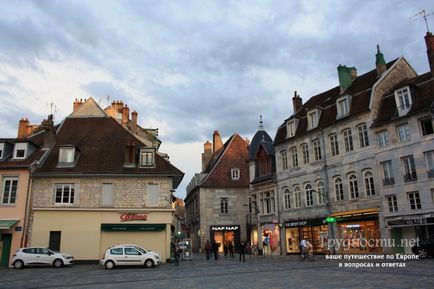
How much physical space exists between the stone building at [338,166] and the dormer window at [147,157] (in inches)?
476

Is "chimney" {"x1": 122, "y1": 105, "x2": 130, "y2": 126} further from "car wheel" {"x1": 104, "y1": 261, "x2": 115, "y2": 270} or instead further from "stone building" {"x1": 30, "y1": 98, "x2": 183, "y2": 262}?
"car wheel" {"x1": 104, "y1": 261, "x2": 115, "y2": 270}

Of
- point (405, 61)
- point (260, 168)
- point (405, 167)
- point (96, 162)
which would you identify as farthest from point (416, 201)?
point (96, 162)

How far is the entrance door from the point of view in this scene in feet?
84.5

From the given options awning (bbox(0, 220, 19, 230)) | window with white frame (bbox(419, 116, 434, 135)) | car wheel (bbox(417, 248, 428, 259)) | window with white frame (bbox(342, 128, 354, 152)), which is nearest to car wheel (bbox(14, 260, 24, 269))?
awning (bbox(0, 220, 19, 230))

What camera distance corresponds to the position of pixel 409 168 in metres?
24.8

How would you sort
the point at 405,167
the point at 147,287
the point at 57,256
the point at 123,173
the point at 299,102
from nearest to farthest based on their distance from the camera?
the point at 147,287 < the point at 57,256 < the point at 405,167 < the point at 123,173 < the point at 299,102

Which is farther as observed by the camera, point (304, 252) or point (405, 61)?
point (405, 61)

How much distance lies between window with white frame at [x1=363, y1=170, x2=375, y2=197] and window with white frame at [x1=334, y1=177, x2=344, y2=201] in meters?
2.01

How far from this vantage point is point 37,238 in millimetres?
26344

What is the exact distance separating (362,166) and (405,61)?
31.1 feet

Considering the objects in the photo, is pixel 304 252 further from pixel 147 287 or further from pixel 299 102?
pixel 299 102

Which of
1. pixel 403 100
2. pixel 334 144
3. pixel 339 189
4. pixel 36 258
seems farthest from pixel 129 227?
pixel 403 100

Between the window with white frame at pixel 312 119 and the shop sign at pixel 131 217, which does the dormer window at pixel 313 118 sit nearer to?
the window with white frame at pixel 312 119

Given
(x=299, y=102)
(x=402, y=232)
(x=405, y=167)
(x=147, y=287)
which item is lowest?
(x=147, y=287)
